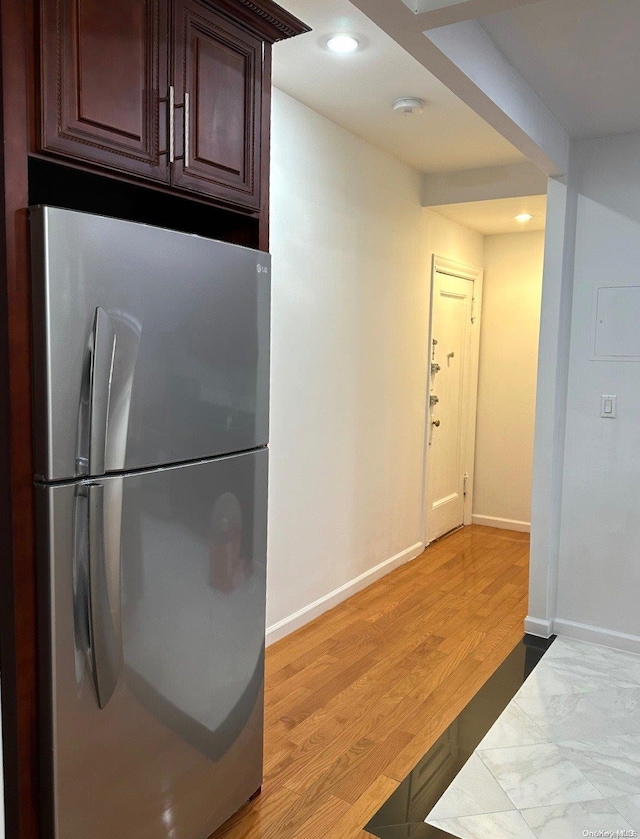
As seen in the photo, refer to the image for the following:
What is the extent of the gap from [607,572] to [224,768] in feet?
7.28

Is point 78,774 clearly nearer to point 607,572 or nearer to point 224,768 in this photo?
point 224,768

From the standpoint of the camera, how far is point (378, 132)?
11.7 ft

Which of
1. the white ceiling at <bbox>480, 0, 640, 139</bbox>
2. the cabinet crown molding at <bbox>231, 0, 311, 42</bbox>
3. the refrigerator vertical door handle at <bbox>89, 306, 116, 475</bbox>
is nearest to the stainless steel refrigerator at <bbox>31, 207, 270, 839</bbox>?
the refrigerator vertical door handle at <bbox>89, 306, 116, 475</bbox>

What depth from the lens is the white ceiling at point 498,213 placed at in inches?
168

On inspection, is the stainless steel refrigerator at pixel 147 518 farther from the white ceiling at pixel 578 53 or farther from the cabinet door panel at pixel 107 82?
the white ceiling at pixel 578 53

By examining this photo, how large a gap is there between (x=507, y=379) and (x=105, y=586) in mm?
4507

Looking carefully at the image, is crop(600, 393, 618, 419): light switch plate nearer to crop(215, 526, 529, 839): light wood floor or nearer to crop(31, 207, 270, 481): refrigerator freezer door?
crop(215, 526, 529, 839): light wood floor

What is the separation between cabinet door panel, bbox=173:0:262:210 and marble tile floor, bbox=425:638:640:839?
6.56 ft

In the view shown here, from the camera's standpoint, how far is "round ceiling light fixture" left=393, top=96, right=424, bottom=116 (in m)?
3.05

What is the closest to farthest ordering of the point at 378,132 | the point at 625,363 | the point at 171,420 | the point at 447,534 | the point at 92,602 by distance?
the point at 92,602 → the point at 171,420 → the point at 625,363 → the point at 378,132 → the point at 447,534

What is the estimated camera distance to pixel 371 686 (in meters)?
2.92

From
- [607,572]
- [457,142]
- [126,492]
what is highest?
[457,142]

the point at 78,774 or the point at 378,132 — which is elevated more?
the point at 378,132

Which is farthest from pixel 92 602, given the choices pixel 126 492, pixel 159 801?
pixel 159 801
